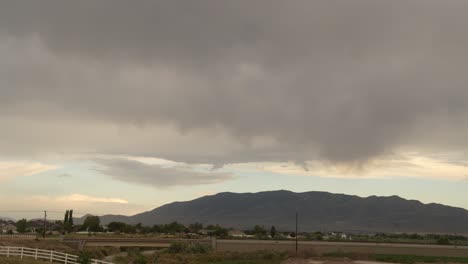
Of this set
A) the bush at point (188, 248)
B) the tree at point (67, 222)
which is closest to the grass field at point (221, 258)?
the bush at point (188, 248)

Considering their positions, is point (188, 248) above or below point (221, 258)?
above

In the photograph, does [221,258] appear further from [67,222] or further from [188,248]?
[67,222]

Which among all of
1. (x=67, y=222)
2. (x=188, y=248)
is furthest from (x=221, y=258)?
(x=67, y=222)

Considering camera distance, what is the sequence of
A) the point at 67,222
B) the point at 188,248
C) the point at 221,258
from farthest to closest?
1. the point at 67,222
2. the point at 188,248
3. the point at 221,258

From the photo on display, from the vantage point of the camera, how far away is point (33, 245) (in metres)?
90.4

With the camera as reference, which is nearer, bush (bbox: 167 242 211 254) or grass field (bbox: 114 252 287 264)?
grass field (bbox: 114 252 287 264)

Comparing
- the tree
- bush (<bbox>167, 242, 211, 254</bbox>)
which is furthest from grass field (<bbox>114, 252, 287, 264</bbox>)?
the tree

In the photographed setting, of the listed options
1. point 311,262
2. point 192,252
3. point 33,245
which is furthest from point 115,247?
point 311,262

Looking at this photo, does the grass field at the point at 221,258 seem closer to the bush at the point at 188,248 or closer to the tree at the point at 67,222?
the bush at the point at 188,248

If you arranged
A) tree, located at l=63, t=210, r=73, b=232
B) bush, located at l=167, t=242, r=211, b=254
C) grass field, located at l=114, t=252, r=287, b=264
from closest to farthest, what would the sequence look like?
grass field, located at l=114, t=252, r=287, b=264
bush, located at l=167, t=242, r=211, b=254
tree, located at l=63, t=210, r=73, b=232

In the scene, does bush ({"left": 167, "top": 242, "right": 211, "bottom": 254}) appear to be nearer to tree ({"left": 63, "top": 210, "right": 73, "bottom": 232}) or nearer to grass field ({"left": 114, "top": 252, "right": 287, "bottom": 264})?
grass field ({"left": 114, "top": 252, "right": 287, "bottom": 264})

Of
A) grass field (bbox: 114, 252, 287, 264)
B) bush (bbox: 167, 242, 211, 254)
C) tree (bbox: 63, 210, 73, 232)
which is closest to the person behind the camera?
grass field (bbox: 114, 252, 287, 264)

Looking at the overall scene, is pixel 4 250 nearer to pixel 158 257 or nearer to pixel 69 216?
pixel 158 257

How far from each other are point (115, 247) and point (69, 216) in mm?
78490
